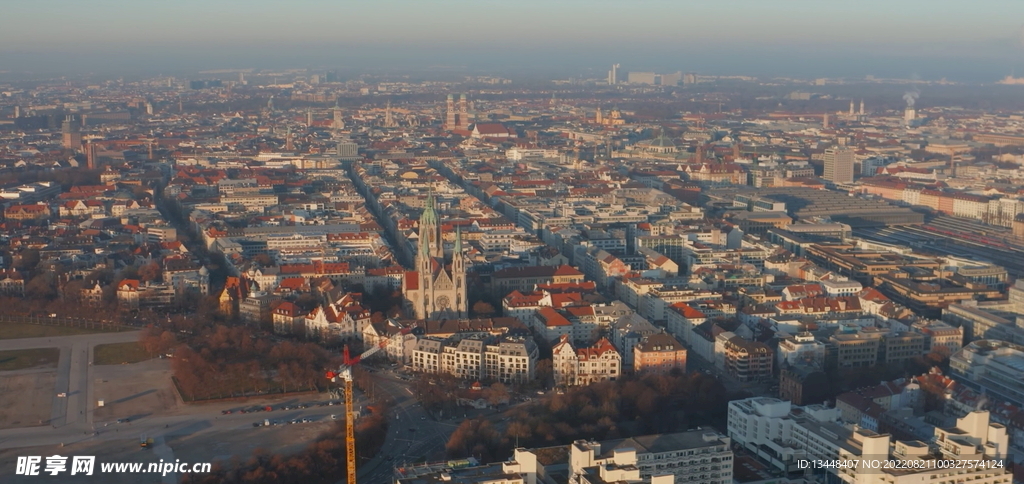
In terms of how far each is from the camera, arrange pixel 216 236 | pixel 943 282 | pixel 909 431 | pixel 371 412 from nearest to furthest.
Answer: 1. pixel 909 431
2. pixel 371 412
3. pixel 943 282
4. pixel 216 236

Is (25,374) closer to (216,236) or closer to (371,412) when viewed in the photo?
(371,412)

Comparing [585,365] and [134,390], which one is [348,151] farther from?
[585,365]

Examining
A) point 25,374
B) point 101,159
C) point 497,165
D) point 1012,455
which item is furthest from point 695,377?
point 101,159

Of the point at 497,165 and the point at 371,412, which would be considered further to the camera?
the point at 497,165

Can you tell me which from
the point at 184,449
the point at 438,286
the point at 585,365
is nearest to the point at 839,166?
the point at 438,286

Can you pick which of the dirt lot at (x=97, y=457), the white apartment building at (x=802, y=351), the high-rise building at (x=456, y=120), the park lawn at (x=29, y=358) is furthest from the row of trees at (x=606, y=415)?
the high-rise building at (x=456, y=120)

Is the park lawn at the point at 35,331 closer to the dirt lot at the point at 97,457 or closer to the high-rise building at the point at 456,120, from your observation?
the dirt lot at the point at 97,457
